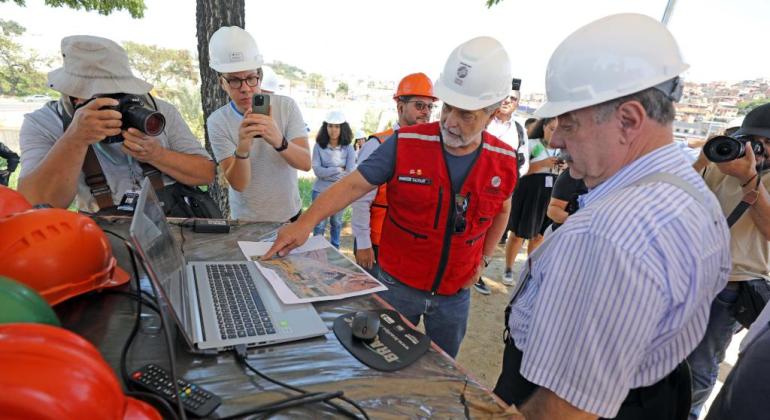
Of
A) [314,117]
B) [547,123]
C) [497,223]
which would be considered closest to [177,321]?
[497,223]

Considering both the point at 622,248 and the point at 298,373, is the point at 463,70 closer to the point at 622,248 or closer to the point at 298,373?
the point at 622,248

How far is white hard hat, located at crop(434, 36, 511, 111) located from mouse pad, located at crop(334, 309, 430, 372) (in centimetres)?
107

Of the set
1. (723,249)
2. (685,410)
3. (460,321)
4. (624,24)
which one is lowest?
(460,321)

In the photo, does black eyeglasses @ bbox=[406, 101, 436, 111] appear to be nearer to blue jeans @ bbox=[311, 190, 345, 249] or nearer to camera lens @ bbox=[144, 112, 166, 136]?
camera lens @ bbox=[144, 112, 166, 136]

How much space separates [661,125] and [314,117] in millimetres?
15603

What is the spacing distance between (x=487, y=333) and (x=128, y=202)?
3106 millimetres

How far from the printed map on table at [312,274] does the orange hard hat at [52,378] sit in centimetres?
63

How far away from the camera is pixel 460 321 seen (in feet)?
6.70

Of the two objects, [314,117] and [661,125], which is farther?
[314,117]

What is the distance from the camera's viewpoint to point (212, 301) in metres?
1.18

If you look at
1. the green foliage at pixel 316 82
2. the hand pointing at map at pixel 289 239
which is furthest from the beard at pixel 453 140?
the green foliage at pixel 316 82

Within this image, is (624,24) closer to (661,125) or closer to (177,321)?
(661,125)

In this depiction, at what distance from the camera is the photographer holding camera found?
1.91 m

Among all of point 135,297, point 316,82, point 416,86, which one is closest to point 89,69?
point 135,297
